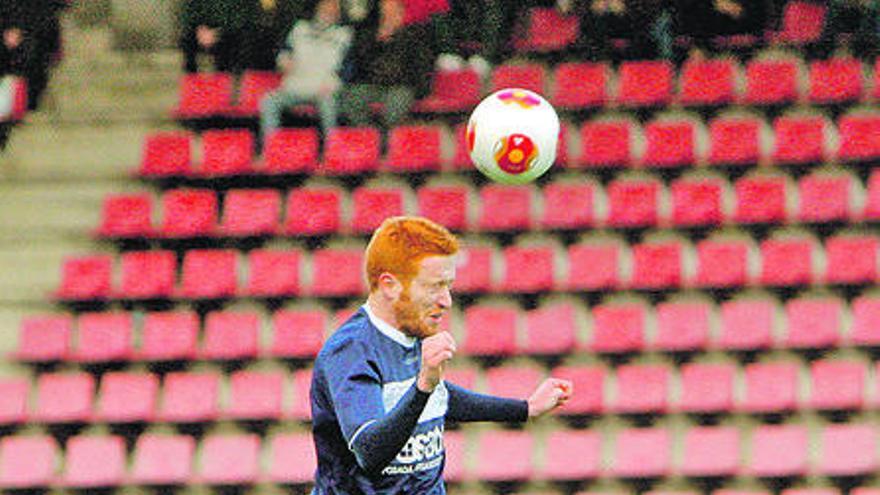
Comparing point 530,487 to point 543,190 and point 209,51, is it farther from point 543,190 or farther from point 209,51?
point 209,51

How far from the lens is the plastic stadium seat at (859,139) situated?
921 centimetres

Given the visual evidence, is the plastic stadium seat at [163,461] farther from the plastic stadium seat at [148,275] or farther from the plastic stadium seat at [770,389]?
the plastic stadium seat at [770,389]

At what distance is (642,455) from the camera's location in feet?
26.8

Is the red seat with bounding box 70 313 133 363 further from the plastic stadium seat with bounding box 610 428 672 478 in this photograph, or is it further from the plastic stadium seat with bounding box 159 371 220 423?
the plastic stadium seat with bounding box 610 428 672 478

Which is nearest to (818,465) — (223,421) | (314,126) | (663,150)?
(663,150)

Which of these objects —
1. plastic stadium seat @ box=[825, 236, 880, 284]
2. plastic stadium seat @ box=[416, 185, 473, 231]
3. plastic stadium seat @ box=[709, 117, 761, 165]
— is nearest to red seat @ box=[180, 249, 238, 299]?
plastic stadium seat @ box=[416, 185, 473, 231]

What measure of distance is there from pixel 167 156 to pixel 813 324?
14.3 ft

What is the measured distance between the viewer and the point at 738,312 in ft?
28.2

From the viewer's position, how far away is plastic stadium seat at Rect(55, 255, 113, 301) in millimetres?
9141

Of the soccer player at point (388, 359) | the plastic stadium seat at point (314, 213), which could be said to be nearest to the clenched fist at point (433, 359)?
the soccer player at point (388, 359)

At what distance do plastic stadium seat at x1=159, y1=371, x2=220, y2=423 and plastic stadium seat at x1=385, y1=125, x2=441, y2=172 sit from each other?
74.2 inches

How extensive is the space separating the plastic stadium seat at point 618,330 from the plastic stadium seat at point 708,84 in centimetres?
182

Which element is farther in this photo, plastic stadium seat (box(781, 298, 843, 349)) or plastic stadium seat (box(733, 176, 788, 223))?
plastic stadium seat (box(733, 176, 788, 223))

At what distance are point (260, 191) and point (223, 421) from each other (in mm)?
1587
